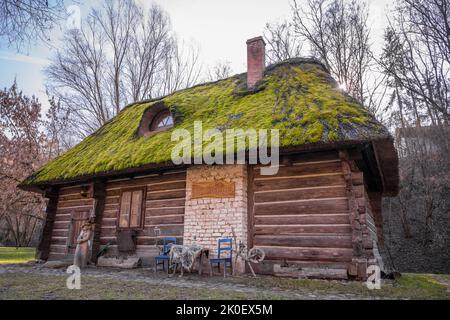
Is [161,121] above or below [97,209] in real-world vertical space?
above

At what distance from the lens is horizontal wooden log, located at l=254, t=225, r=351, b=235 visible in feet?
21.2

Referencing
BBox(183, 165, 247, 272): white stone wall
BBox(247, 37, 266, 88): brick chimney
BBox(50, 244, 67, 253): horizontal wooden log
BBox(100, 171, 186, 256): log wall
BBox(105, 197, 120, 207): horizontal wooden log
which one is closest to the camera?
BBox(183, 165, 247, 272): white stone wall

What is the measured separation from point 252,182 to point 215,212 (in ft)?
3.79

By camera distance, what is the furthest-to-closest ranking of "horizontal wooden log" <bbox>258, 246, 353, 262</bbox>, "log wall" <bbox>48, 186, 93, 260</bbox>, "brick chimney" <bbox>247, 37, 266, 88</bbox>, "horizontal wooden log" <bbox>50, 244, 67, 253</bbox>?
"horizontal wooden log" <bbox>50, 244, 67, 253</bbox>
"log wall" <bbox>48, 186, 93, 260</bbox>
"brick chimney" <bbox>247, 37, 266, 88</bbox>
"horizontal wooden log" <bbox>258, 246, 353, 262</bbox>

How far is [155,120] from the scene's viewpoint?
10.8 meters

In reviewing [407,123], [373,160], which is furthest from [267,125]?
[407,123]

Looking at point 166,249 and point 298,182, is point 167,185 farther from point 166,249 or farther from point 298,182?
point 298,182

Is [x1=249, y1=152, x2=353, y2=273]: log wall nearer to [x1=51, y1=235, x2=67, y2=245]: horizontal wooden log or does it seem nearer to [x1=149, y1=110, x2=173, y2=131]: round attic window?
[x1=149, y1=110, x2=173, y2=131]: round attic window

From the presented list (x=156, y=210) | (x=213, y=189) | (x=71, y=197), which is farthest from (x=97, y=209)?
(x=213, y=189)

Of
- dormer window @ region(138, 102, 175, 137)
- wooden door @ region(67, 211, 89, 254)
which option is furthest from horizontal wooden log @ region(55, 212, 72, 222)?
dormer window @ region(138, 102, 175, 137)

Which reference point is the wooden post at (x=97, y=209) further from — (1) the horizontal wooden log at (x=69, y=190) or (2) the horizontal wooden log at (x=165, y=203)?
(2) the horizontal wooden log at (x=165, y=203)

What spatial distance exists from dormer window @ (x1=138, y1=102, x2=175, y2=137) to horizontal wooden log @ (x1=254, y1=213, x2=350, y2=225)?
4695mm

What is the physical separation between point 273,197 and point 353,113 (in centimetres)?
257
